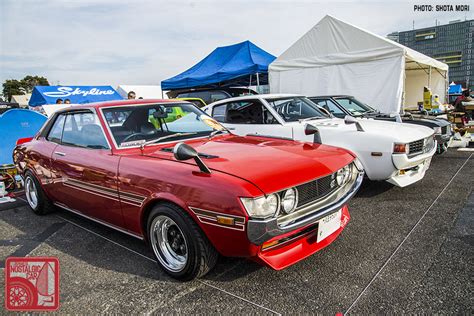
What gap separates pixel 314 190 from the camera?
249cm

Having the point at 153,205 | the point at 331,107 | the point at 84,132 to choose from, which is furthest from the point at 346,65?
the point at 153,205

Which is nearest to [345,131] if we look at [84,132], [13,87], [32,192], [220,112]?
[220,112]

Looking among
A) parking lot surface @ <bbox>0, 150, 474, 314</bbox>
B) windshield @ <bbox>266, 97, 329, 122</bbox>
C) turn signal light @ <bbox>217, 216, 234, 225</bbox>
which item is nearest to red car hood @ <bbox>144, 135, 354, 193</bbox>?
turn signal light @ <bbox>217, 216, 234, 225</bbox>

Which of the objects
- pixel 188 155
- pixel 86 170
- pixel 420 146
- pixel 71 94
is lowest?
pixel 420 146

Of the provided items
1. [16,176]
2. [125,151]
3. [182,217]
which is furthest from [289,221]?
[16,176]

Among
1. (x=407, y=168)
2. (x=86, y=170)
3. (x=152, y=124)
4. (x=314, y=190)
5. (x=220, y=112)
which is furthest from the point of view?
(x=220, y=112)

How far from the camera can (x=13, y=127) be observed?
6230 mm

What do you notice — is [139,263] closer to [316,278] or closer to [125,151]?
[125,151]

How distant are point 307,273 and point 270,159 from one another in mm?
915

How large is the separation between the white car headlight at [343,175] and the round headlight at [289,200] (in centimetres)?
64

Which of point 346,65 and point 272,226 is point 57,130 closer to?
point 272,226

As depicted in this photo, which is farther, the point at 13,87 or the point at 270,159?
the point at 13,87

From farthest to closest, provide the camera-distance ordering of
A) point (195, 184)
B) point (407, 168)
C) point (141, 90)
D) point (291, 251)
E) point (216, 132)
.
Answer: point (141, 90), point (407, 168), point (216, 132), point (291, 251), point (195, 184)

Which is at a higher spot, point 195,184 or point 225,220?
point 195,184
